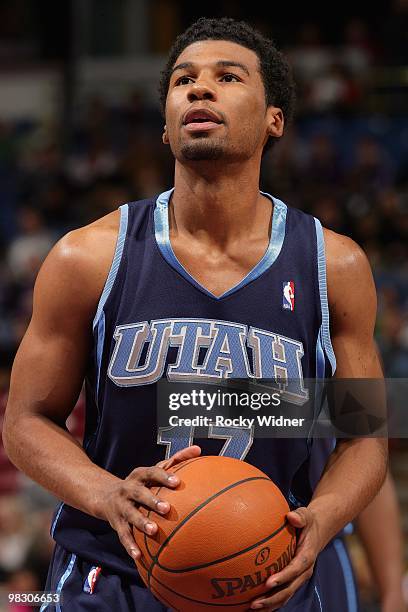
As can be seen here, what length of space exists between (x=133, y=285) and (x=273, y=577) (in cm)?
98

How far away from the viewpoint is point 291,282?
314cm

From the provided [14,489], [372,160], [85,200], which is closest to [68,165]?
[85,200]

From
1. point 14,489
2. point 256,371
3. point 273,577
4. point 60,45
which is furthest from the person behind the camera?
point 60,45

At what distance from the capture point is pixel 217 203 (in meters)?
3.23

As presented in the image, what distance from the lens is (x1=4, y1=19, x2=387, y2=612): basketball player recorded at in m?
3.03

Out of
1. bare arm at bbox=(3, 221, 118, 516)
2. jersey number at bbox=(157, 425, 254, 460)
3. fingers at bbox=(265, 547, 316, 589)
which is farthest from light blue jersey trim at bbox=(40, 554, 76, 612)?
fingers at bbox=(265, 547, 316, 589)

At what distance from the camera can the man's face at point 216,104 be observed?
3088 millimetres

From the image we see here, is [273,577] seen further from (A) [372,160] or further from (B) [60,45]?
(B) [60,45]

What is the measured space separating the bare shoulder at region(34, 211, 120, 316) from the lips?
1.48 feet

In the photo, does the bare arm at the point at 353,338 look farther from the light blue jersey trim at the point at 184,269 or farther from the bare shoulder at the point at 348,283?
the light blue jersey trim at the point at 184,269

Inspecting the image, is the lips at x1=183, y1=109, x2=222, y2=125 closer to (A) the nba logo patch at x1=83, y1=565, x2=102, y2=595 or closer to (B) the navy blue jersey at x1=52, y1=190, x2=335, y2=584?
(B) the navy blue jersey at x1=52, y1=190, x2=335, y2=584

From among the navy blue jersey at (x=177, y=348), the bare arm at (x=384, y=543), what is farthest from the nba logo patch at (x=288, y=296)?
the bare arm at (x=384, y=543)

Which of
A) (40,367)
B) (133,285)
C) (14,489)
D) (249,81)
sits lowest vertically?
(14,489)

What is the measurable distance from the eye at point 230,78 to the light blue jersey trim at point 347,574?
179cm
